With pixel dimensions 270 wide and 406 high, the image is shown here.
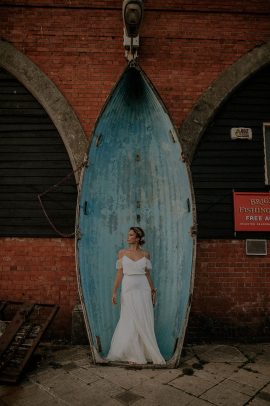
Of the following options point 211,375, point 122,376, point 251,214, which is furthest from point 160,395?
point 251,214

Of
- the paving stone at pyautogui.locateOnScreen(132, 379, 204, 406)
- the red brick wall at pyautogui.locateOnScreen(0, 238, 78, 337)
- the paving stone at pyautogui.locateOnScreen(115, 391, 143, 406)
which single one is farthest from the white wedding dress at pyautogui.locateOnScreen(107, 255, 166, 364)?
the red brick wall at pyautogui.locateOnScreen(0, 238, 78, 337)

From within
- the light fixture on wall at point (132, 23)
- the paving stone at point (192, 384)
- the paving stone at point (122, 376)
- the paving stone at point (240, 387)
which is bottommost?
the paving stone at point (240, 387)

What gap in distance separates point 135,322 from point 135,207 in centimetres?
178

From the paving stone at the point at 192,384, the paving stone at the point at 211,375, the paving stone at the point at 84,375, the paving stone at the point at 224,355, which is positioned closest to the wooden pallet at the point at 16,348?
the paving stone at the point at 84,375

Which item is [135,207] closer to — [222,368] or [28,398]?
[222,368]

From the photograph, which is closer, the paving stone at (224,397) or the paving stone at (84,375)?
the paving stone at (224,397)

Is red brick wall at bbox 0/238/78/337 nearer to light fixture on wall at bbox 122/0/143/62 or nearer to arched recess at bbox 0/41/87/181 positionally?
arched recess at bbox 0/41/87/181

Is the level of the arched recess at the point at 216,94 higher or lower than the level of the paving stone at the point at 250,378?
higher

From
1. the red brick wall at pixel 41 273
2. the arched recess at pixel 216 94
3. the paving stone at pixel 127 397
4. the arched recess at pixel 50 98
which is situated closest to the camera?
the paving stone at pixel 127 397

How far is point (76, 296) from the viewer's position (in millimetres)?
4828

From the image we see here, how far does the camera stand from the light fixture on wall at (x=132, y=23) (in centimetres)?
421

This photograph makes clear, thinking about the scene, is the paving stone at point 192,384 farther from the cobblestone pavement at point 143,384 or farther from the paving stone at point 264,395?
the paving stone at point 264,395

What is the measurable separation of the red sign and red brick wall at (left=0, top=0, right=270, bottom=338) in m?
0.36

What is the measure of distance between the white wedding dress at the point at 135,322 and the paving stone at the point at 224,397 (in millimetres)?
673
